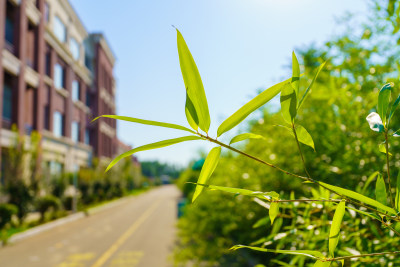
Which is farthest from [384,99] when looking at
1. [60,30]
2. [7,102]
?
[60,30]

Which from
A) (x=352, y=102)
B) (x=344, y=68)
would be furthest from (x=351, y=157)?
(x=344, y=68)

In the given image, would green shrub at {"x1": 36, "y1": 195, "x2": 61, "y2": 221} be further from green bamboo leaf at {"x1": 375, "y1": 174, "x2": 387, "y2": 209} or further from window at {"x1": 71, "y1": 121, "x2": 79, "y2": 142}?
green bamboo leaf at {"x1": 375, "y1": 174, "x2": 387, "y2": 209}

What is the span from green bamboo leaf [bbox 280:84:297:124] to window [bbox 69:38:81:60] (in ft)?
111

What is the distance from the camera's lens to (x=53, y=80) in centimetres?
2647

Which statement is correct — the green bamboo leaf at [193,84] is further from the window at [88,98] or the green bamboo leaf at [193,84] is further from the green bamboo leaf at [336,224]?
the window at [88,98]

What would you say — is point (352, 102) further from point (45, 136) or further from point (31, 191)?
point (45, 136)

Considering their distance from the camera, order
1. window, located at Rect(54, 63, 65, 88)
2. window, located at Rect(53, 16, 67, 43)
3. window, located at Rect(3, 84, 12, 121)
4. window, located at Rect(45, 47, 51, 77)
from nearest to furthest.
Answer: window, located at Rect(3, 84, 12, 121) → window, located at Rect(45, 47, 51, 77) → window, located at Rect(54, 63, 65, 88) → window, located at Rect(53, 16, 67, 43)

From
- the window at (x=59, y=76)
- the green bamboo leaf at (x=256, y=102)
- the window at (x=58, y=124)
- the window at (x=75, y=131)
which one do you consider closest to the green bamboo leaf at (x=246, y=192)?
the green bamboo leaf at (x=256, y=102)

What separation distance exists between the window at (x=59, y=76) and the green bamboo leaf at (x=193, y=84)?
28963mm

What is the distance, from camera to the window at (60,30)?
28.3m

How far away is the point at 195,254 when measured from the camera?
6414 mm

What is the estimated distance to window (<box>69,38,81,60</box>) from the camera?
32.4m

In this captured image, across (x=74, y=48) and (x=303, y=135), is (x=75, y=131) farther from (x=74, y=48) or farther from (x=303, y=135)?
(x=303, y=135)

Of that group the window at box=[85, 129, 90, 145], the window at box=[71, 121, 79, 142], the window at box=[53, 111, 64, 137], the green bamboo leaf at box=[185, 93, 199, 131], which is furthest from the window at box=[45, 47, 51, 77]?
the green bamboo leaf at box=[185, 93, 199, 131]
